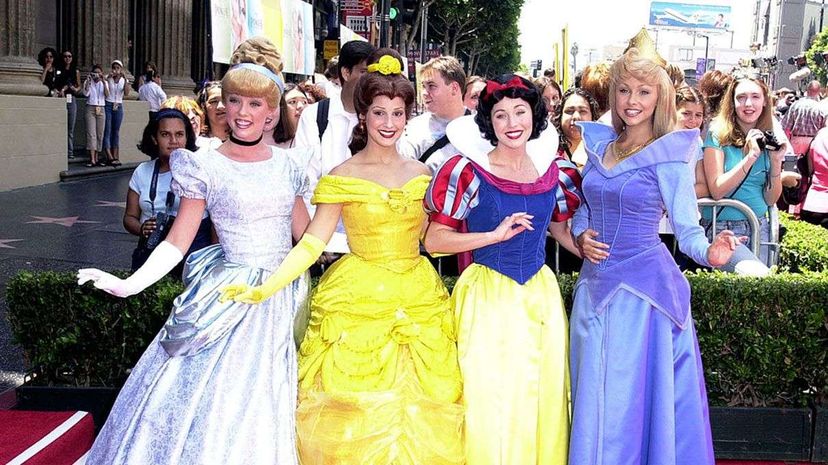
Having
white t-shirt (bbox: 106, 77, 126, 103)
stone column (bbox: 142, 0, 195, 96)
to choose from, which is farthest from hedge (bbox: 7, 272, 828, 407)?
stone column (bbox: 142, 0, 195, 96)

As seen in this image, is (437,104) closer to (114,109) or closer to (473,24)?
(114,109)

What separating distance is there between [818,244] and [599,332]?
8.92 feet

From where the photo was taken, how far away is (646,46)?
3.84 meters

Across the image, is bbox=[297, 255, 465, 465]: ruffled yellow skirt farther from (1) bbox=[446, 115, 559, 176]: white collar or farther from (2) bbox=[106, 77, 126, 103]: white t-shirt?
(2) bbox=[106, 77, 126, 103]: white t-shirt

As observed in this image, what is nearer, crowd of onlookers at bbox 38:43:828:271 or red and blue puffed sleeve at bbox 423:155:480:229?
red and blue puffed sleeve at bbox 423:155:480:229

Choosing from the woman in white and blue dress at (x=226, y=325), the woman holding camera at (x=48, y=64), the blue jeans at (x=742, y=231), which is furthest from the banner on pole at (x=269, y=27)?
the woman in white and blue dress at (x=226, y=325)

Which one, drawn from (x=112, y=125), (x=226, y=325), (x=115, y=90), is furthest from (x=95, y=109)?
(x=226, y=325)

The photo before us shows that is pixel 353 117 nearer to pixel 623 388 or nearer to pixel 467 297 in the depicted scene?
pixel 467 297

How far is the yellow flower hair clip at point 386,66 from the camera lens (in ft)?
12.0

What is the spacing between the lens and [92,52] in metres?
17.0

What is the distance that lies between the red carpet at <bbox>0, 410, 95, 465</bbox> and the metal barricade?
3.60m

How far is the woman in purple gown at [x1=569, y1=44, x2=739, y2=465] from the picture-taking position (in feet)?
11.3

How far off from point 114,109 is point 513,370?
14.2 meters

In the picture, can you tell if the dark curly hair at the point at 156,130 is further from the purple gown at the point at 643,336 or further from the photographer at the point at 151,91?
the photographer at the point at 151,91
